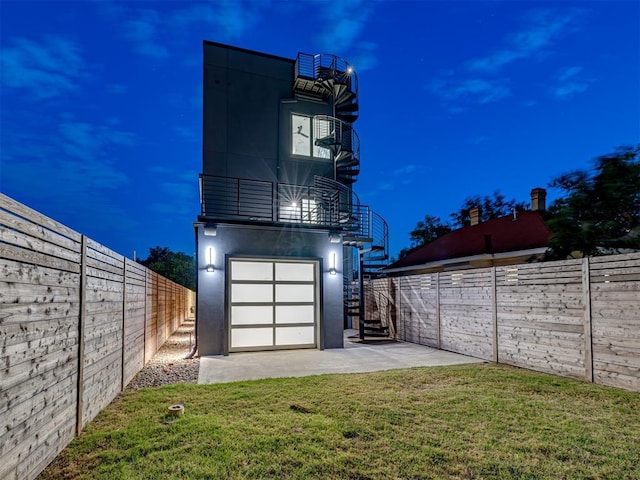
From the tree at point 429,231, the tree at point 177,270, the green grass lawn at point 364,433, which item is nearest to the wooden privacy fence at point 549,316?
the green grass lawn at point 364,433

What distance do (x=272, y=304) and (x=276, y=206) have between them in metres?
2.66

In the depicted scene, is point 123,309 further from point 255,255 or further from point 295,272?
point 295,272

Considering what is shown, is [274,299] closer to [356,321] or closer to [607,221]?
[356,321]

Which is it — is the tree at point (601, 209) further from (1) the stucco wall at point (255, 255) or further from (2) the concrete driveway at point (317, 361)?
(1) the stucco wall at point (255, 255)

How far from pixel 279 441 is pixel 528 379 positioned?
4449 millimetres

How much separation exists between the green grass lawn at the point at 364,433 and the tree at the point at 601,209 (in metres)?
3.14

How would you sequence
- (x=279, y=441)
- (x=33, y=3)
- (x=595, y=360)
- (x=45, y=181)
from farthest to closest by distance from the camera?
(x=45, y=181) < (x=33, y=3) < (x=595, y=360) < (x=279, y=441)

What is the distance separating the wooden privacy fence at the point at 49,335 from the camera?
239cm

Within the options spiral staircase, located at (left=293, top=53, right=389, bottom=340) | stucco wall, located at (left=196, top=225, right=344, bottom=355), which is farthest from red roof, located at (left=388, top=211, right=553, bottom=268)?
stucco wall, located at (left=196, top=225, right=344, bottom=355)

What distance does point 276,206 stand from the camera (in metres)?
9.90

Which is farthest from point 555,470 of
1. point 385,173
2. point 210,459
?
point 385,173

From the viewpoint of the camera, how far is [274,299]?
916 cm

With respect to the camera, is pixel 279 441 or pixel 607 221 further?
pixel 607 221

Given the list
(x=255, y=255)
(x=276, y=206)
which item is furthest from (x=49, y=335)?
(x=276, y=206)
